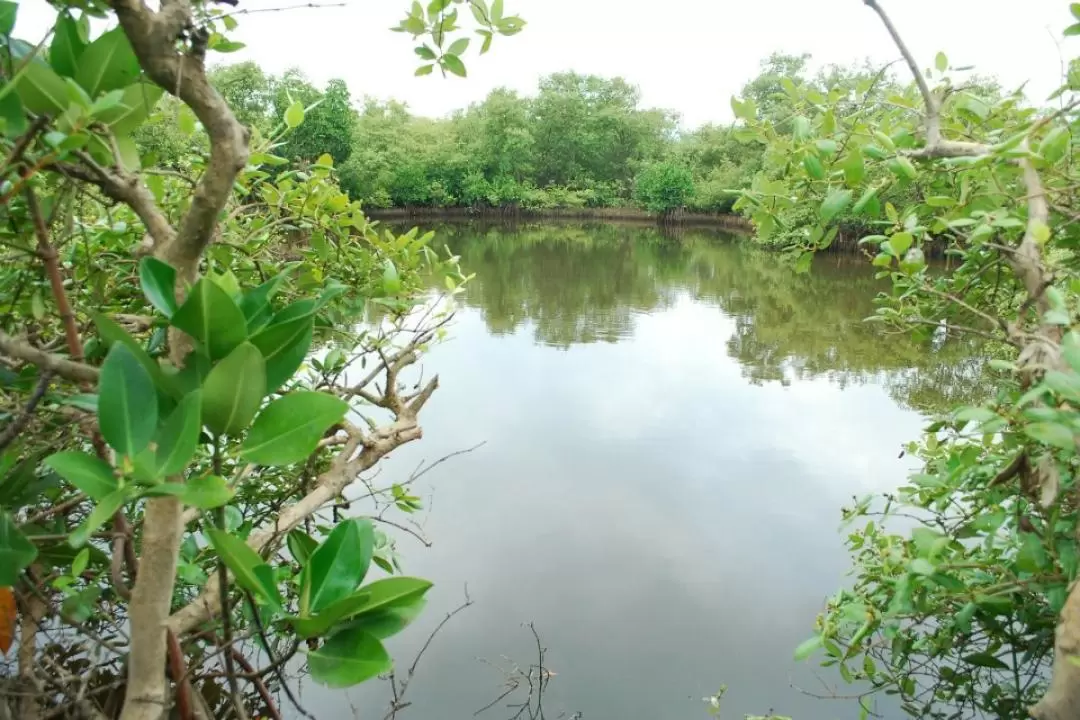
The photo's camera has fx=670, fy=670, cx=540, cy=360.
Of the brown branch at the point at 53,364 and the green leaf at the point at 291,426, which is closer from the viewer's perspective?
the green leaf at the point at 291,426

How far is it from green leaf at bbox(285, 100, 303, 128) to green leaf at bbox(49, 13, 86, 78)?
490 millimetres

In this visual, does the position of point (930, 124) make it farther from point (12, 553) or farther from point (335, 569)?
point (12, 553)

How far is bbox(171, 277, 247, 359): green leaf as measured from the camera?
0.48 meters

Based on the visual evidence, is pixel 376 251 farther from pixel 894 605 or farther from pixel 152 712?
pixel 894 605

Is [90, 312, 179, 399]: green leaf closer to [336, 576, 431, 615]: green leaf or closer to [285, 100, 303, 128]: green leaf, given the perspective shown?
[336, 576, 431, 615]: green leaf

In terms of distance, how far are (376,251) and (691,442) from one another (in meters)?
4.18

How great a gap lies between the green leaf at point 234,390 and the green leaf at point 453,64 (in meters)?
0.71

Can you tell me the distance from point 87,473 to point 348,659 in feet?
0.80

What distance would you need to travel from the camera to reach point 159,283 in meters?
0.53

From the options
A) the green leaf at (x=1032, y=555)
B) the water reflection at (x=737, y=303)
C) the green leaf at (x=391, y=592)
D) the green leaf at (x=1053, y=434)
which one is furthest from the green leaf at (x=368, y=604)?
the water reflection at (x=737, y=303)

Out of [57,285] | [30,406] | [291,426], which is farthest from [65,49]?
[291,426]

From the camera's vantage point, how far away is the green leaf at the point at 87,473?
41cm

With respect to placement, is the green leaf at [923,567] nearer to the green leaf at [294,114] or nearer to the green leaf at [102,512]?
the green leaf at [102,512]

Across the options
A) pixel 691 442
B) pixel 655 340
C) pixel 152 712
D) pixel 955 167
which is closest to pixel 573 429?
pixel 691 442
